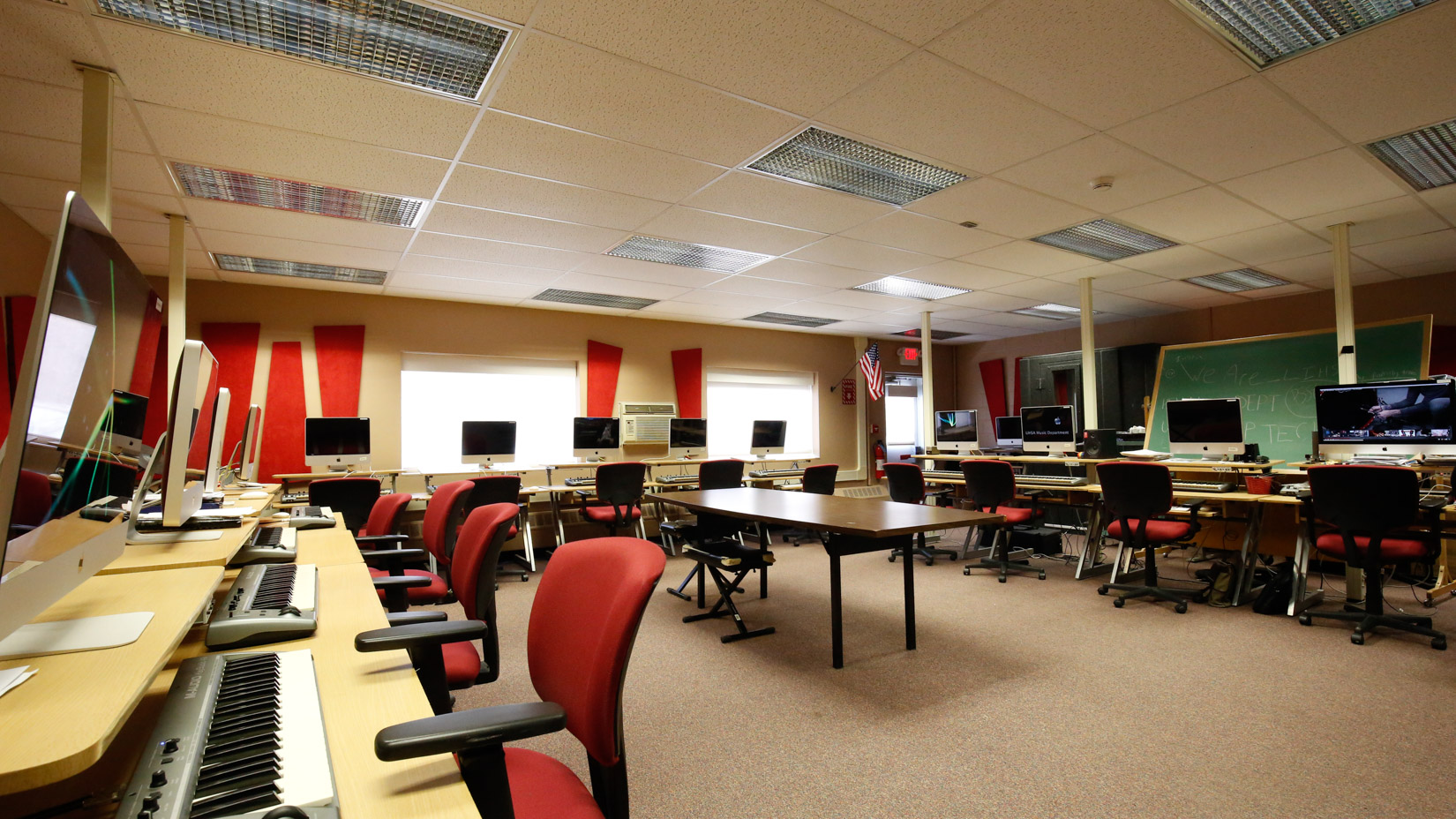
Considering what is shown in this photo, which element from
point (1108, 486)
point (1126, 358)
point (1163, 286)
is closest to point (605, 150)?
point (1108, 486)

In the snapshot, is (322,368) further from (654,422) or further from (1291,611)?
(1291,611)

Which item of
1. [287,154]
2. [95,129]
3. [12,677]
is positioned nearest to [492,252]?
[287,154]

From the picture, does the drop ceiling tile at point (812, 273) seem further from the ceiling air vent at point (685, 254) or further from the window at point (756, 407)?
the window at point (756, 407)

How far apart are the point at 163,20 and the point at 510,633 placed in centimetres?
324

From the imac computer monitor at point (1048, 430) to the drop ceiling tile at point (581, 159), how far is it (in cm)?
411

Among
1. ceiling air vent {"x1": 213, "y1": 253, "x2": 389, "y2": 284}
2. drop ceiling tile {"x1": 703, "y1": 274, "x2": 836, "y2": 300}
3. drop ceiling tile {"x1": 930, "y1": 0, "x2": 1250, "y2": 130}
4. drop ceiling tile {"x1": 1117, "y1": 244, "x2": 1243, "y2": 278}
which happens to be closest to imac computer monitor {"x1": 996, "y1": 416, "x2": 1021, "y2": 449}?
drop ceiling tile {"x1": 1117, "y1": 244, "x2": 1243, "y2": 278}

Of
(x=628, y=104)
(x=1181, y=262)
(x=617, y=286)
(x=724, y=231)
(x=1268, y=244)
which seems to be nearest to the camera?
(x=628, y=104)

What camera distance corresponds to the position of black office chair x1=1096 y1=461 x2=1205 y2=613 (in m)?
4.15

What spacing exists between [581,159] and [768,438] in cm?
483

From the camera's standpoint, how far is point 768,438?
7738 mm

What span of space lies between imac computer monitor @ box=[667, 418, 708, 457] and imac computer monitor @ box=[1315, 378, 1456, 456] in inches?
211

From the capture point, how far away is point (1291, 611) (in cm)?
386

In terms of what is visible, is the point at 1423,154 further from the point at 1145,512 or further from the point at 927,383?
the point at 927,383

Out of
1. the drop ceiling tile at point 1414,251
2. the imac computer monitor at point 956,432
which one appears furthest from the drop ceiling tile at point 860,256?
the drop ceiling tile at point 1414,251
